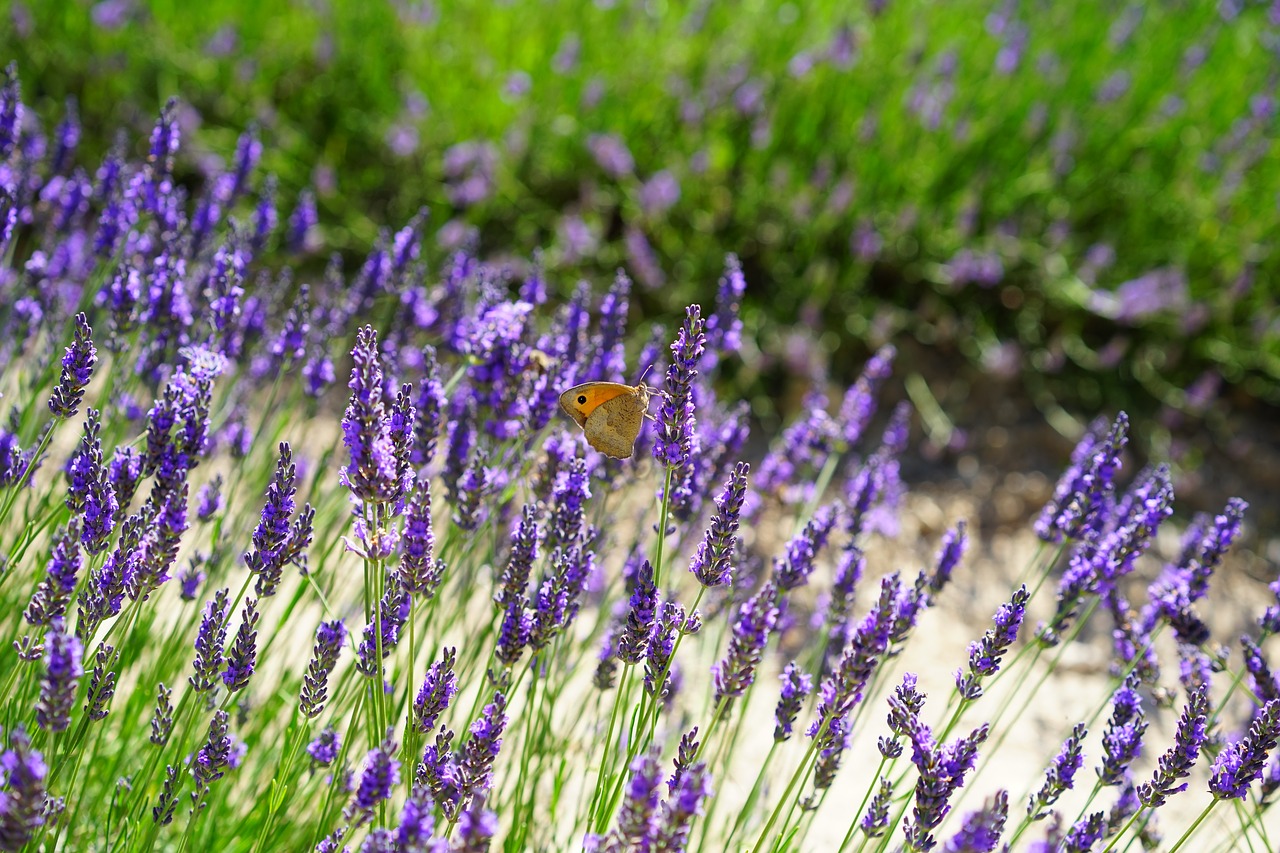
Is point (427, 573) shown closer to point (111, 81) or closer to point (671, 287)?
point (671, 287)

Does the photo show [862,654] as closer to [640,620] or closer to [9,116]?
[640,620]

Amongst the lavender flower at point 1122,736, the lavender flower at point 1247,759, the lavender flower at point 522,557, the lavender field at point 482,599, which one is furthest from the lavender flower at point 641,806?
the lavender flower at point 1247,759

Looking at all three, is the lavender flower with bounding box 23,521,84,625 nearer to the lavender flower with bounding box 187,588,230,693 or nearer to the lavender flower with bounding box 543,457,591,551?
the lavender flower with bounding box 187,588,230,693

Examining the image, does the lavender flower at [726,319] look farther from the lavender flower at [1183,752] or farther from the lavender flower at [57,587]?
the lavender flower at [57,587]

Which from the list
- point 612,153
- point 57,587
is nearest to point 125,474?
point 57,587

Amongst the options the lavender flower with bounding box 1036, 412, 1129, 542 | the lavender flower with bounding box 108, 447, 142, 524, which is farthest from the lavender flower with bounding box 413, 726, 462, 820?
the lavender flower with bounding box 1036, 412, 1129, 542

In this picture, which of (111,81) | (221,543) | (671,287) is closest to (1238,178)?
(671,287)
